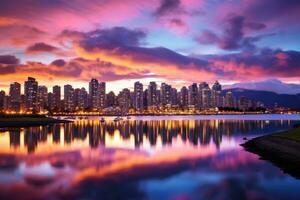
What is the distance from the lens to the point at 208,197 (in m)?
22.7

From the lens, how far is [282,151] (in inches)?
1564

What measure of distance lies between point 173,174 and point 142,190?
697 cm

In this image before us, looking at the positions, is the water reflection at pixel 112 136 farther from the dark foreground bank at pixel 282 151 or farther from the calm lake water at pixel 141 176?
the calm lake water at pixel 141 176

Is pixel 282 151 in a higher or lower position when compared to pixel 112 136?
higher

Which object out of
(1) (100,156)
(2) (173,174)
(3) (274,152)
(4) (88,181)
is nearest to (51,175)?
(4) (88,181)

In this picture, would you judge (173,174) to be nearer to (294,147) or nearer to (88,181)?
(88,181)

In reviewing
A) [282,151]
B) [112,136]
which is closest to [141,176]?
[282,151]

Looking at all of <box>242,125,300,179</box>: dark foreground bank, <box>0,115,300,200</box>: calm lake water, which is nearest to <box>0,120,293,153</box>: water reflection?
<box>242,125,300,179</box>: dark foreground bank

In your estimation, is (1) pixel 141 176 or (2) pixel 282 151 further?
(2) pixel 282 151

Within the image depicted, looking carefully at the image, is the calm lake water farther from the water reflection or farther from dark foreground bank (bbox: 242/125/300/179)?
the water reflection

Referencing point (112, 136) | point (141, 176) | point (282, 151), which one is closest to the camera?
point (141, 176)

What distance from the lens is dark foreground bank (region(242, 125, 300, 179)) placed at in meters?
32.3

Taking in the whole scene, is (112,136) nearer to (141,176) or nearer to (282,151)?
(282,151)

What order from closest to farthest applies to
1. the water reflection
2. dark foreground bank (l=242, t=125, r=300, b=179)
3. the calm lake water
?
the calm lake water, dark foreground bank (l=242, t=125, r=300, b=179), the water reflection
